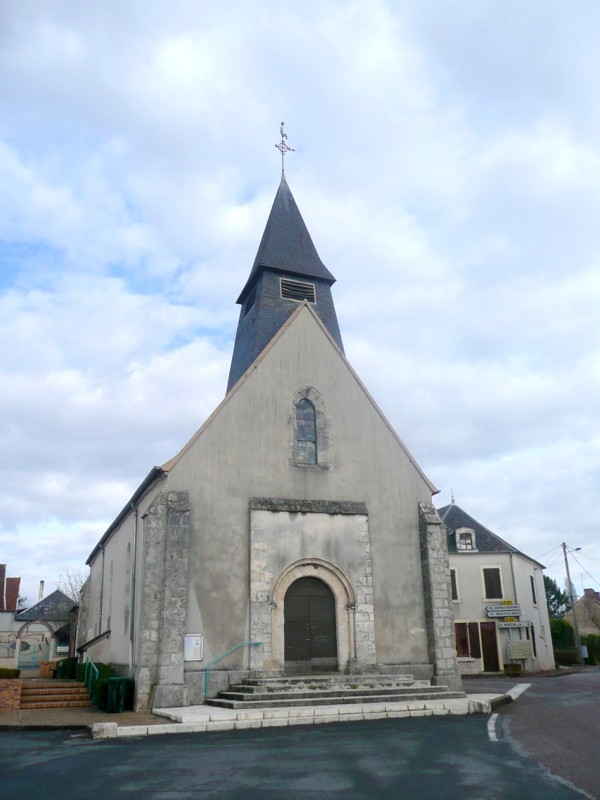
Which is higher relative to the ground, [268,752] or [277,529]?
[277,529]

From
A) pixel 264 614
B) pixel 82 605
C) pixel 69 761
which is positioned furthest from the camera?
pixel 82 605

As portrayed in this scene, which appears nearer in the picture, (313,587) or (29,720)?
(29,720)

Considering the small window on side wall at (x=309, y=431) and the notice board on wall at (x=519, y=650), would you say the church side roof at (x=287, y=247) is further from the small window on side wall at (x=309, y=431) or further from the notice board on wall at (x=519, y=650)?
the notice board on wall at (x=519, y=650)

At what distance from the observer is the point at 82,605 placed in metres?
28.4

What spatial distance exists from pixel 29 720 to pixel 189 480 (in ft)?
19.4

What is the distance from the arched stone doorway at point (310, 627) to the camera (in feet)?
53.5

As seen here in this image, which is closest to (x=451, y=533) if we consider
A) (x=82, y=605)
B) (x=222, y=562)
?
(x=82, y=605)

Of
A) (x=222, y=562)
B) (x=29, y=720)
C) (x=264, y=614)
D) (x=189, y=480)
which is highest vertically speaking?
(x=189, y=480)

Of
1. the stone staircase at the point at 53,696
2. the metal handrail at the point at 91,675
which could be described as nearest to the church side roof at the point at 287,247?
the metal handrail at the point at 91,675

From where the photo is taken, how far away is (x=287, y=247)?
22.9m

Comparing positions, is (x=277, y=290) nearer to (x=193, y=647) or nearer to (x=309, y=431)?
(x=309, y=431)

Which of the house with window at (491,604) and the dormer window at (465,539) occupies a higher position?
the dormer window at (465,539)

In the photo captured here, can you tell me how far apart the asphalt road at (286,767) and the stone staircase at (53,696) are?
5926 mm

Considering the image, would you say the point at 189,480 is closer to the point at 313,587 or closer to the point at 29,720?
the point at 313,587
